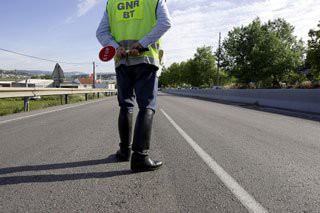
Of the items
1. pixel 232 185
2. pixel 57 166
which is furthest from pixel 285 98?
pixel 57 166

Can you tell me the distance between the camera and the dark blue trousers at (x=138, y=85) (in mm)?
4094

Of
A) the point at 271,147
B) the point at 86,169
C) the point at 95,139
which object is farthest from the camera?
the point at 95,139

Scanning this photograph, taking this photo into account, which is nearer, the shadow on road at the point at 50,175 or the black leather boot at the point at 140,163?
the shadow on road at the point at 50,175

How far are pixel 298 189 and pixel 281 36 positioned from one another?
2484 inches

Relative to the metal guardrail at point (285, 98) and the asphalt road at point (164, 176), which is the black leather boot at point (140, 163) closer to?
the asphalt road at point (164, 176)

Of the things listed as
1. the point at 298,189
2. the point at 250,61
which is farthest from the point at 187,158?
the point at 250,61

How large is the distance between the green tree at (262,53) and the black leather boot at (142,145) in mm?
50218

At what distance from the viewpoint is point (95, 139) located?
632 centimetres

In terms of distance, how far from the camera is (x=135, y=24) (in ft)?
13.7

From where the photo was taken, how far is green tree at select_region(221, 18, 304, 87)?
53.5m

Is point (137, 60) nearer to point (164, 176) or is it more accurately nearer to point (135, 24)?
point (135, 24)

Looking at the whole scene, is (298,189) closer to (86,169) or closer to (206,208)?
(206,208)

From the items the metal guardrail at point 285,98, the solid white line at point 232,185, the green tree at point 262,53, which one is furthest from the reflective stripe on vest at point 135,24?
the green tree at point 262,53

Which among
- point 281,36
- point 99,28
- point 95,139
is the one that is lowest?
point 95,139
